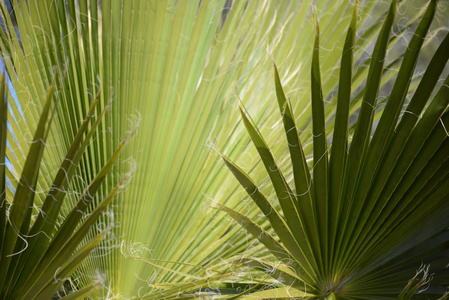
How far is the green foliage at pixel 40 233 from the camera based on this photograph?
72cm

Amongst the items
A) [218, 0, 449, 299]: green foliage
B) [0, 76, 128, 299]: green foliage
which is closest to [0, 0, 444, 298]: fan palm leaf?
[218, 0, 449, 299]: green foliage

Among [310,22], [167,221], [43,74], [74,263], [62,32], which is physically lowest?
[167,221]

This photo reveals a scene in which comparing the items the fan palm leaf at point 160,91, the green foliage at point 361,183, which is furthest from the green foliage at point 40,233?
the fan palm leaf at point 160,91

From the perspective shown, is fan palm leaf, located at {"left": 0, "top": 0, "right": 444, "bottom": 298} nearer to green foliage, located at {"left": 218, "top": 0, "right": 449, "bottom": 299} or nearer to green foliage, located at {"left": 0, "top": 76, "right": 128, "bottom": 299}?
green foliage, located at {"left": 218, "top": 0, "right": 449, "bottom": 299}

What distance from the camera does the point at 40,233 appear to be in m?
0.75

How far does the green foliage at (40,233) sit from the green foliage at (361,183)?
347mm

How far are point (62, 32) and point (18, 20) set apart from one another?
13 cm

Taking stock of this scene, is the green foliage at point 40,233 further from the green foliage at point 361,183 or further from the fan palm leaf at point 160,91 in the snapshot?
the fan palm leaf at point 160,91

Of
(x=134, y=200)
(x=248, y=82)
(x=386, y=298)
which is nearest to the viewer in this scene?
(x=386, y=298)

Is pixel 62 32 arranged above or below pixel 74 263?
above

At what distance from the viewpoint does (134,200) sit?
1.27 metres

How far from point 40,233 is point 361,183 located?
23.8 inches

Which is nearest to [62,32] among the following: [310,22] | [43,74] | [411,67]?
[43,74]

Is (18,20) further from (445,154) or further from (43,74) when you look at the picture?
(445,154)
